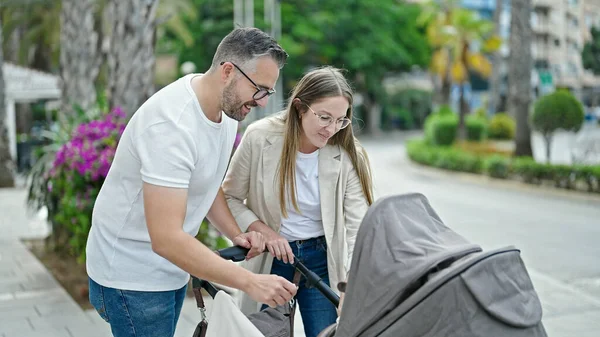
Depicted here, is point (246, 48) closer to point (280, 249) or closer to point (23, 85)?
point (280, 249)

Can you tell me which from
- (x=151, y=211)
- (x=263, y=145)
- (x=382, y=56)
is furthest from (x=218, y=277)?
(x=382, y=56)

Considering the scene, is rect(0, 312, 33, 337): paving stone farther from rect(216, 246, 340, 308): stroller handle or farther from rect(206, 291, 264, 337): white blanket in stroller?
rect(206, 291, 264, 337): white blanket in stroller

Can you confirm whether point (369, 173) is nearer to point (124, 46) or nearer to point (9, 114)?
point (124, 46)

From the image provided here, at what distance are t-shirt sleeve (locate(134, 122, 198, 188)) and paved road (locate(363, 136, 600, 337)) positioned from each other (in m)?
1.26

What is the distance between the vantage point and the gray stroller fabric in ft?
6.40

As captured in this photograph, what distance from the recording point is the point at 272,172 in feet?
9.78

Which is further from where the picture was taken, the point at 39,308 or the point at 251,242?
the point at 39,308

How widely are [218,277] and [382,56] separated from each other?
4048 cm

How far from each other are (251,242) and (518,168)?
14.6 meters

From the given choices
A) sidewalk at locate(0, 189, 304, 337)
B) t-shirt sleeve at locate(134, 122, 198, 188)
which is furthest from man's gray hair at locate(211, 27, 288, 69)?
sidewalk at locate(0, 189, 304, 337)

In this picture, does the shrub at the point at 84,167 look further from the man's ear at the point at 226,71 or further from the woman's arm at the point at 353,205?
the man's ear at the point at 226,71

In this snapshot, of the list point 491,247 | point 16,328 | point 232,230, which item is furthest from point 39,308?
point 491,247

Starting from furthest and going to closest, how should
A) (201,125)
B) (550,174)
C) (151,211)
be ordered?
(550,174) → (201,125) → (151,211)

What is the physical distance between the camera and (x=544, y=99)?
1708cm
